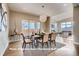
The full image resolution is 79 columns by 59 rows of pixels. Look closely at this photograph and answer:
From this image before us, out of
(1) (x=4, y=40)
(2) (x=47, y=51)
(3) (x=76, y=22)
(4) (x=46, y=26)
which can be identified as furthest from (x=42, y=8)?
(1) (x=4, y=40)

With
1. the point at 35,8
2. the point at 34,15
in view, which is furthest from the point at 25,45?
the point at 35,8

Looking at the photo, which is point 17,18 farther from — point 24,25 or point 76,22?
point 76,22

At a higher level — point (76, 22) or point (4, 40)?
point (76, 22)

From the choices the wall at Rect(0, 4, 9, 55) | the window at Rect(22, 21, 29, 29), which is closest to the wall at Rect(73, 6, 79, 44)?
the window at Rect(22, 21, 29, 29)

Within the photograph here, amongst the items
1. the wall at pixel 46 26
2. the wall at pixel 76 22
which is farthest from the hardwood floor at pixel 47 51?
the wall at pixel 46 26

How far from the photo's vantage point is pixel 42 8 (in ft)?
9.04

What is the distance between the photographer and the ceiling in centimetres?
268

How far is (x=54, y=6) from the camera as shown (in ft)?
8.96

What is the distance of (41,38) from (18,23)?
0.74 m

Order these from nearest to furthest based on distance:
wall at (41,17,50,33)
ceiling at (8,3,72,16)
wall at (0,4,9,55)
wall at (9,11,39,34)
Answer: wall at (0,4,9,55)
ceiling at (8,3,72,16)
wall at (9,11,39,34)
wall at (41,17,50,33)

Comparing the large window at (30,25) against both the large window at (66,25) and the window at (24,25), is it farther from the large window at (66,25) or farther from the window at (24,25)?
the large window at (66,25)

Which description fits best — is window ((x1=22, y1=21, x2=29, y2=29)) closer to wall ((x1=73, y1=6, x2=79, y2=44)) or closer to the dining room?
the dining room

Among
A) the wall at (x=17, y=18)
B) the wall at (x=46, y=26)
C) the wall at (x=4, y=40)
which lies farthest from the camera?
the wall at (x=46, y=26)

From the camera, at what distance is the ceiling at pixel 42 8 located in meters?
2.68
